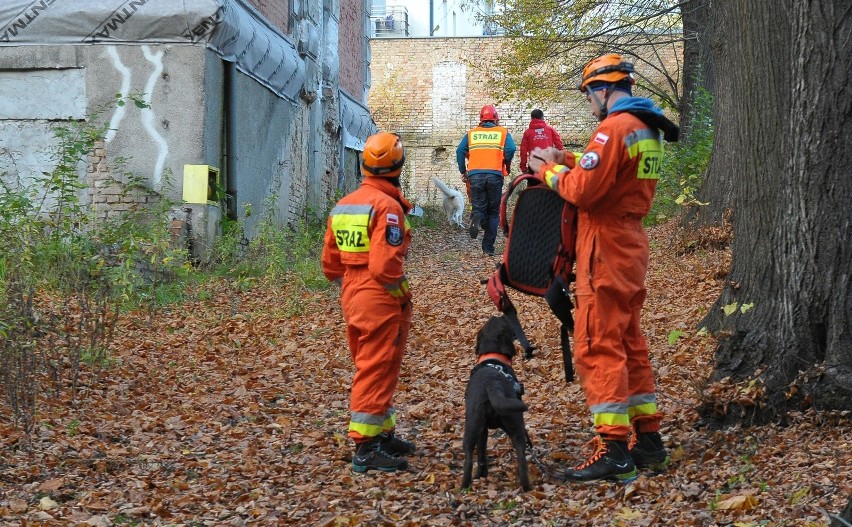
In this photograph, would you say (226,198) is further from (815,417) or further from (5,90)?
(815,417)

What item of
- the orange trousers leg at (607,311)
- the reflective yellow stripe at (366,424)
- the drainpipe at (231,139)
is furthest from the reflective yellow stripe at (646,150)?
the drainpipe at (231,139)

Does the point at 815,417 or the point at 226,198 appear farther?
the point at 226,198

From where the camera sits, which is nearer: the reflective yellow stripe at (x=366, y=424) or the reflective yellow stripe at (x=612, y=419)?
the reflective yellow stripe at (x=612, y=419)

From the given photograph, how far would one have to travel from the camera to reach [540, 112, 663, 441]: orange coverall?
4863 millimetres

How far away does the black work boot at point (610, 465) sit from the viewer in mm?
4914

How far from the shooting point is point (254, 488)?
536cm

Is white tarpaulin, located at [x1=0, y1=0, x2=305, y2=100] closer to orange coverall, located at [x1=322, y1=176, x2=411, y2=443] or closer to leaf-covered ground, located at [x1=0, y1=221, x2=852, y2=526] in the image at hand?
leaf-covered ground, located at [x1=0, y1=221, x2=852, y2=526]

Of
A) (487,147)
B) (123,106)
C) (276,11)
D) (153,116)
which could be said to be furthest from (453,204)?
(123,106)

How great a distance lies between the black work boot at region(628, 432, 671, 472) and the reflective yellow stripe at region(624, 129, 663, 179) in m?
1.40

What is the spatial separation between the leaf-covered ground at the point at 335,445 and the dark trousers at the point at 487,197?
5.22m

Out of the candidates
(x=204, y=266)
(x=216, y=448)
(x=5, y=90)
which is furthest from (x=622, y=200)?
(x=5, y=90)

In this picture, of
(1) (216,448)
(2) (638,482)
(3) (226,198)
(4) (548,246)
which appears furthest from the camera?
(3) (226,198)

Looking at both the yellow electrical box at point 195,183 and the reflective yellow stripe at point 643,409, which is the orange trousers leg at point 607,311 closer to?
the reflective yellow stripe at point 643,409

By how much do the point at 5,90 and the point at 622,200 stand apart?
10436mm
